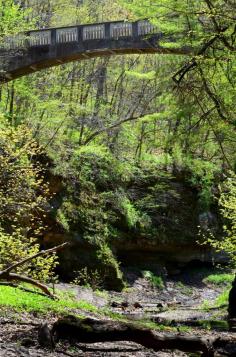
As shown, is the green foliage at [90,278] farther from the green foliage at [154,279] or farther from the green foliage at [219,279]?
the green foliage at [219,279]

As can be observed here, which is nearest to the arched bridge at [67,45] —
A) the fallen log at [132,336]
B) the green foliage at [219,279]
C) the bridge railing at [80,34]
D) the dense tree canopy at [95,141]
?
the bridge railing at [80,34]

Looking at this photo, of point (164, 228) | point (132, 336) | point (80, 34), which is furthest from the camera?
point (164, 228)

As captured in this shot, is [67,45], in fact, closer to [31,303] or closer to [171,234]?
[171,234]

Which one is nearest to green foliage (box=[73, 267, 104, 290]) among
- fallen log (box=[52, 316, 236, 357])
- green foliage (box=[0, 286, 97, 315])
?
green foliage (box=[0, 286, 97, 315])

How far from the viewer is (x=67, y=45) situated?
875 inches

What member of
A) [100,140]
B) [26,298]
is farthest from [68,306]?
[100,140]

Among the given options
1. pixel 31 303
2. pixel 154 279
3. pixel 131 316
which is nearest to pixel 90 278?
pixel 154 279

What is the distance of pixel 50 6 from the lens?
3128 cm

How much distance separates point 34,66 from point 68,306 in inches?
521

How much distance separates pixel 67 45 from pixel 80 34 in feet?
2.57

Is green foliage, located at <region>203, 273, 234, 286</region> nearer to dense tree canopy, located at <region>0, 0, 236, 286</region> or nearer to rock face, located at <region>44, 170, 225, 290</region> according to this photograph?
rock face, located at <region>44, 170, 225, 290</region>

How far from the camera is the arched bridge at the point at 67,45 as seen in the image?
69.0 ft

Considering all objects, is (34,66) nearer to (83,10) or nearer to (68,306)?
(83,10)

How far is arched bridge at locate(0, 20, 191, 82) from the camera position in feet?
69.0
